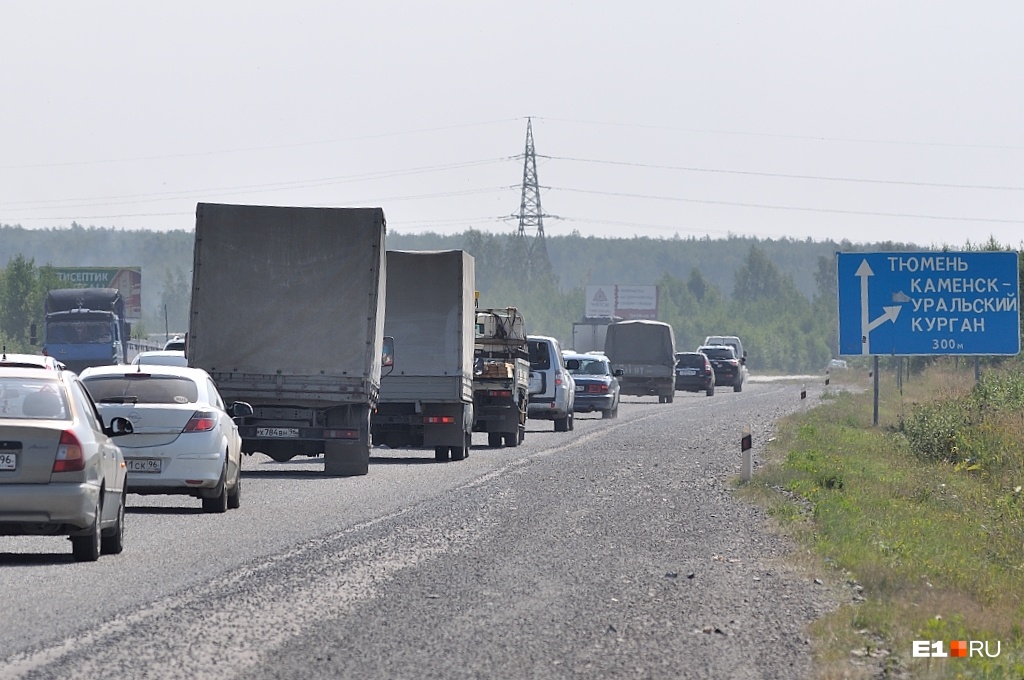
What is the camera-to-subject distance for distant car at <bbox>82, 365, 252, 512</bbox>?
16547 millimetres

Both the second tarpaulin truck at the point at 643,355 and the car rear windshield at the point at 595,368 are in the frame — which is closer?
the car rear windshield at the point at 595,368

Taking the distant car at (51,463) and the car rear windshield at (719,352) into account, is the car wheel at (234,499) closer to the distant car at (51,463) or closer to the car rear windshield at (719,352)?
the distant car at (51,463)

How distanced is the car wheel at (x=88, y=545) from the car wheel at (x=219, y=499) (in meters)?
4.23

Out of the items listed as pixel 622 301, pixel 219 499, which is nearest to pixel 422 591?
pixel 219 499

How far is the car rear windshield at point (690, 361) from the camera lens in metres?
65.7

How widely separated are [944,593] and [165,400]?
8.77 m

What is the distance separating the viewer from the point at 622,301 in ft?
506

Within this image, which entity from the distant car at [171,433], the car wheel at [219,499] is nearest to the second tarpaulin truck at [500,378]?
the distant car at [171,433]

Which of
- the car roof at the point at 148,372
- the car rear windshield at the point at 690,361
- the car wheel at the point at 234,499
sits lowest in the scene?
the car wheel at the point at 234,499

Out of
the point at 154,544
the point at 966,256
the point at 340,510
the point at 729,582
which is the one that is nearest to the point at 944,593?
the point at 729,582

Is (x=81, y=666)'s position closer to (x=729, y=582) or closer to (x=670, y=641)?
(x=670, y=641)

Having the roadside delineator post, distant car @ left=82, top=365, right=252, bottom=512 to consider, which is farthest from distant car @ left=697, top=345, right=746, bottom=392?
distant car @ left=82, top=365, right=252, bottom=512

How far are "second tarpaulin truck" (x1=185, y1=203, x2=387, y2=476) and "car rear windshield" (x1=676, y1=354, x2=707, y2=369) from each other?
43473 millimetres

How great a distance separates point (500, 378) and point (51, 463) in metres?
17.4
